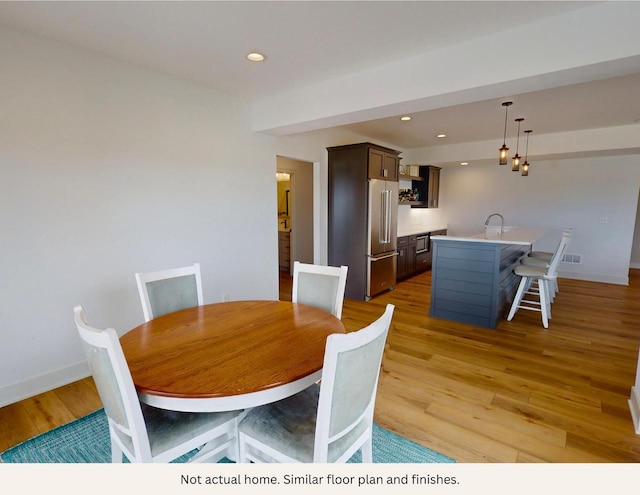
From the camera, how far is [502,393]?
2.44 meters

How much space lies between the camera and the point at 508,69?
2.16m

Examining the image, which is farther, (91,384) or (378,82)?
(378,82)

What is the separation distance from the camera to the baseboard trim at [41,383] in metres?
2.28

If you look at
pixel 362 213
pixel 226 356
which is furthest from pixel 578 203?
pixel 226 356

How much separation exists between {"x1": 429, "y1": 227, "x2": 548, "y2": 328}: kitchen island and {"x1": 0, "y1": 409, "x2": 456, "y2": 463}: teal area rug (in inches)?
91.0

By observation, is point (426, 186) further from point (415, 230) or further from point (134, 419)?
point (134, 419)

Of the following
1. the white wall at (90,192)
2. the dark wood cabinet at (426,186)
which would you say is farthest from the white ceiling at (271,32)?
the dark wood cabinet at (426,186)

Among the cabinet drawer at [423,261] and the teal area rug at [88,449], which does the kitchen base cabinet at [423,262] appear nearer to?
the cabinet drawer at [423,261]

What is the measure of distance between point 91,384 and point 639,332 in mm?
5485

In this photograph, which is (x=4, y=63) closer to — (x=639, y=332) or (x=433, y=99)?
(x=433, y=99)

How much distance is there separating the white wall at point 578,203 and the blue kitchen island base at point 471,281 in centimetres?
299

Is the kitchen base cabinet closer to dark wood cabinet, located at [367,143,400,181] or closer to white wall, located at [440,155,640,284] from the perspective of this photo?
white wall, located at [440,155,640,284]

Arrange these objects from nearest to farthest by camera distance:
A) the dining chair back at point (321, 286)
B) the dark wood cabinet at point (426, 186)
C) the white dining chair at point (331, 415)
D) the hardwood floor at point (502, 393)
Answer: the white dining chair at point (331, 415)
the hardwood floor at point (502, 393)
the dining chair back at point (321, 286)
the dark wood cabinet at point (426, 186)

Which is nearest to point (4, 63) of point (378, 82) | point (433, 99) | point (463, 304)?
point (378, 82)
